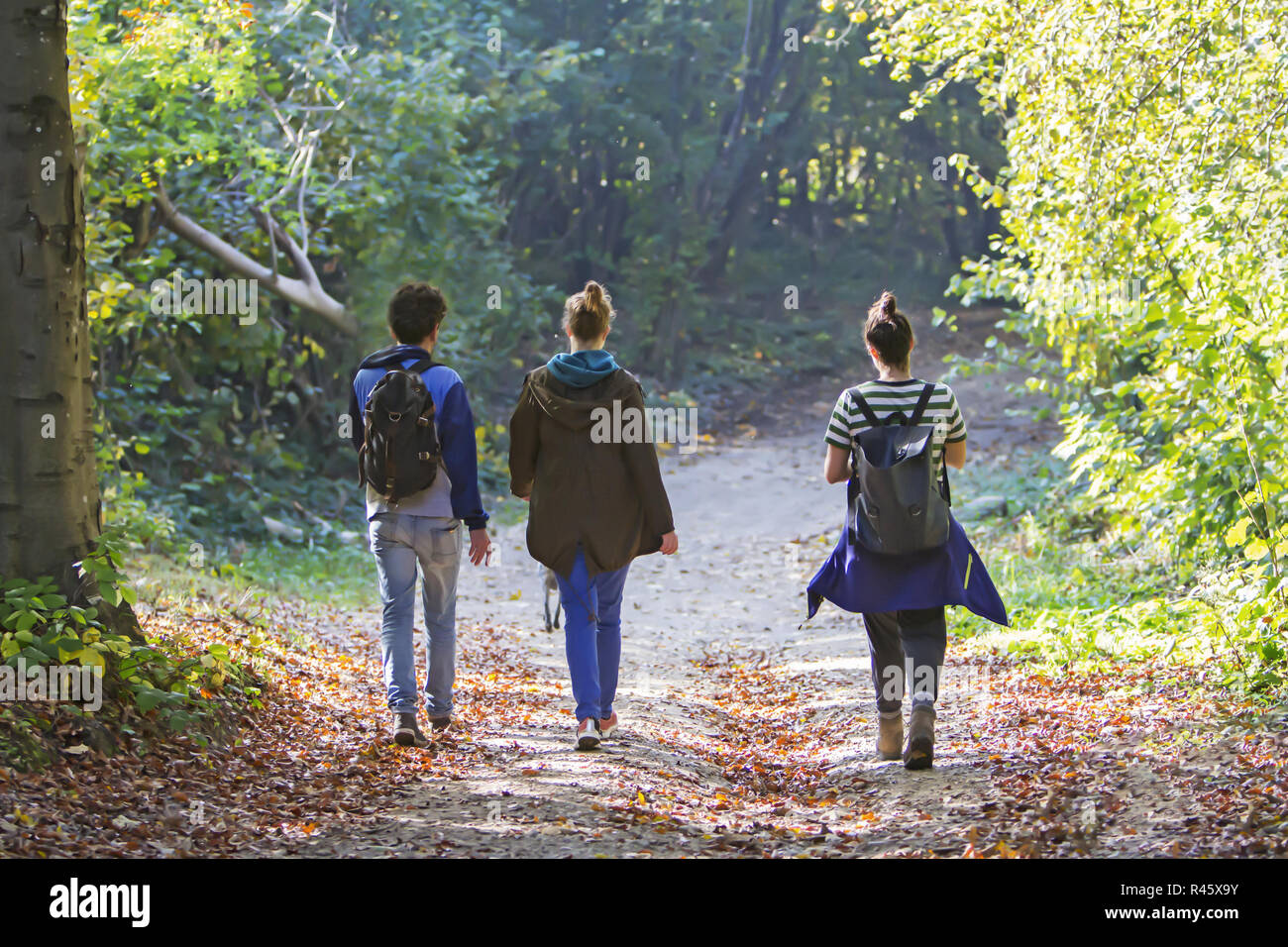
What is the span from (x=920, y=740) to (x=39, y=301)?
402 cm

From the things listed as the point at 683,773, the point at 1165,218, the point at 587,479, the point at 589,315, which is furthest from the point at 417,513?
A: the point at 1165,218

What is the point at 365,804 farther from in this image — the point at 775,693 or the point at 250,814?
the point at 775,693

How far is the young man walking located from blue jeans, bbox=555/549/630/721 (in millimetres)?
439

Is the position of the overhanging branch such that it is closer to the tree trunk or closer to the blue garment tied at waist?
the tree trunk

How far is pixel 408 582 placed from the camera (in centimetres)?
545

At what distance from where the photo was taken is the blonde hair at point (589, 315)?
539 cm

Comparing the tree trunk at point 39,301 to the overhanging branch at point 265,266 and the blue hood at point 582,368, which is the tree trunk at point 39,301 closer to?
the blue hood at point 582,368

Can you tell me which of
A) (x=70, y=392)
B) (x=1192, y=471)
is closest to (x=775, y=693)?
(x=1192, y=471)

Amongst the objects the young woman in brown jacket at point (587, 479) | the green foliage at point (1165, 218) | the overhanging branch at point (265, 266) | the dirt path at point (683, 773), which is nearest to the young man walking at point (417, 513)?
the young woman in brown jacket at point (587, 479)

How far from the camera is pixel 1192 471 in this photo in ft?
24.1

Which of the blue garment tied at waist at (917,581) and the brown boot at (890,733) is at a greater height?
the blue garment tied at waist at (917,581)

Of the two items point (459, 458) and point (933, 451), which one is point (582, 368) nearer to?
point (459, 458)

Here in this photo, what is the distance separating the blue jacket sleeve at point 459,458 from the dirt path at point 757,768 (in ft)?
3.51

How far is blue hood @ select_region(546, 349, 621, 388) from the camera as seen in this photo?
526 centimetres
